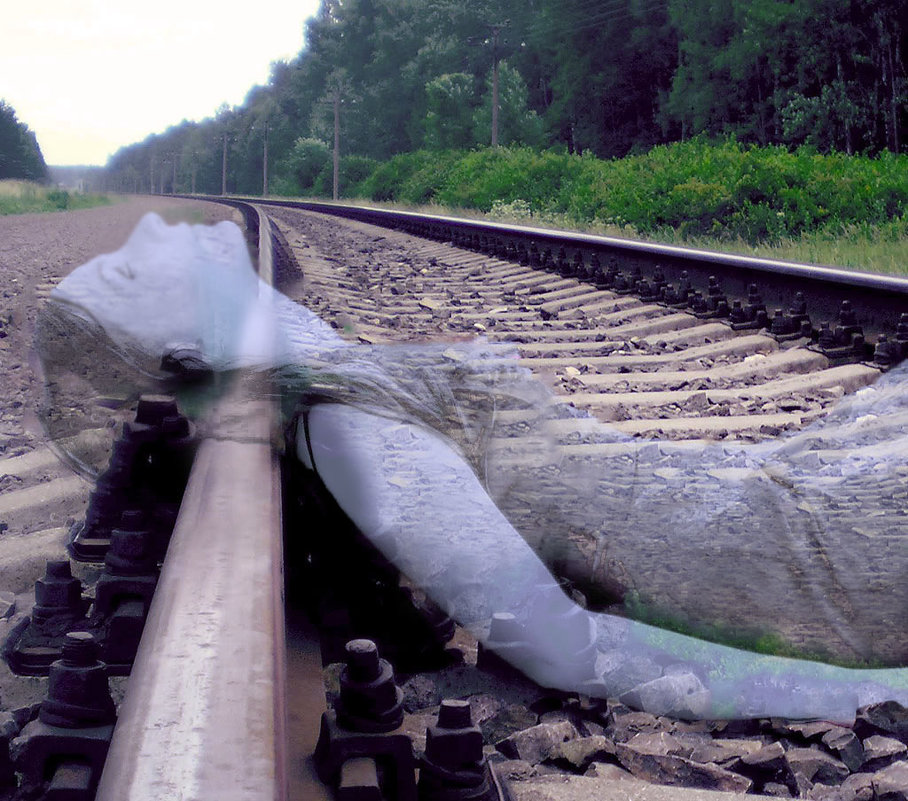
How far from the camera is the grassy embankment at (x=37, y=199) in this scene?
107 feet

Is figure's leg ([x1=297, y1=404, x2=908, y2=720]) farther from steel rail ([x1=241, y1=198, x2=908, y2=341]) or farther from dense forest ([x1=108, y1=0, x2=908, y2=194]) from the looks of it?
dense forest ([x1=108, y1=0, x2=908, y2=194])

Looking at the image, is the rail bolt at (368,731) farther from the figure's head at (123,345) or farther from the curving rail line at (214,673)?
the figure's head at (123,345)

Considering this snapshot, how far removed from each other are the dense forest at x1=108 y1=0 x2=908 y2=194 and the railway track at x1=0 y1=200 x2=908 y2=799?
2515cm

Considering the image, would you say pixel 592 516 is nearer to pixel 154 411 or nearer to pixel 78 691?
pixel 154 411

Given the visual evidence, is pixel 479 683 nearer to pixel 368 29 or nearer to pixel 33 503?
pixel 33 503

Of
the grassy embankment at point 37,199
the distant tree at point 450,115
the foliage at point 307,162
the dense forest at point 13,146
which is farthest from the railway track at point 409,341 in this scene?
the dense forest at point 13,146

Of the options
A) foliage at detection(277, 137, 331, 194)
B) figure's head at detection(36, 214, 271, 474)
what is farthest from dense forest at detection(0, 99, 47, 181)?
figure's head at detection(36, 214, 271, 474)

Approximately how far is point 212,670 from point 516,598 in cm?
71

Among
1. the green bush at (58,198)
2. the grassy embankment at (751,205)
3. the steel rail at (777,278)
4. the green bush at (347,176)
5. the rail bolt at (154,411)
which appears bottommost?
the rail bolt at (154,411)

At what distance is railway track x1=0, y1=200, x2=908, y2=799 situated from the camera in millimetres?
815

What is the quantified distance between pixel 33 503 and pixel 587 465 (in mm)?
1257

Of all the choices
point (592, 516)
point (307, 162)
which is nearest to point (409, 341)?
point (592, 516)

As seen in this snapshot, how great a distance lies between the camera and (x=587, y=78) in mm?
49406

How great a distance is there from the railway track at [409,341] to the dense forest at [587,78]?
82.5 feet
